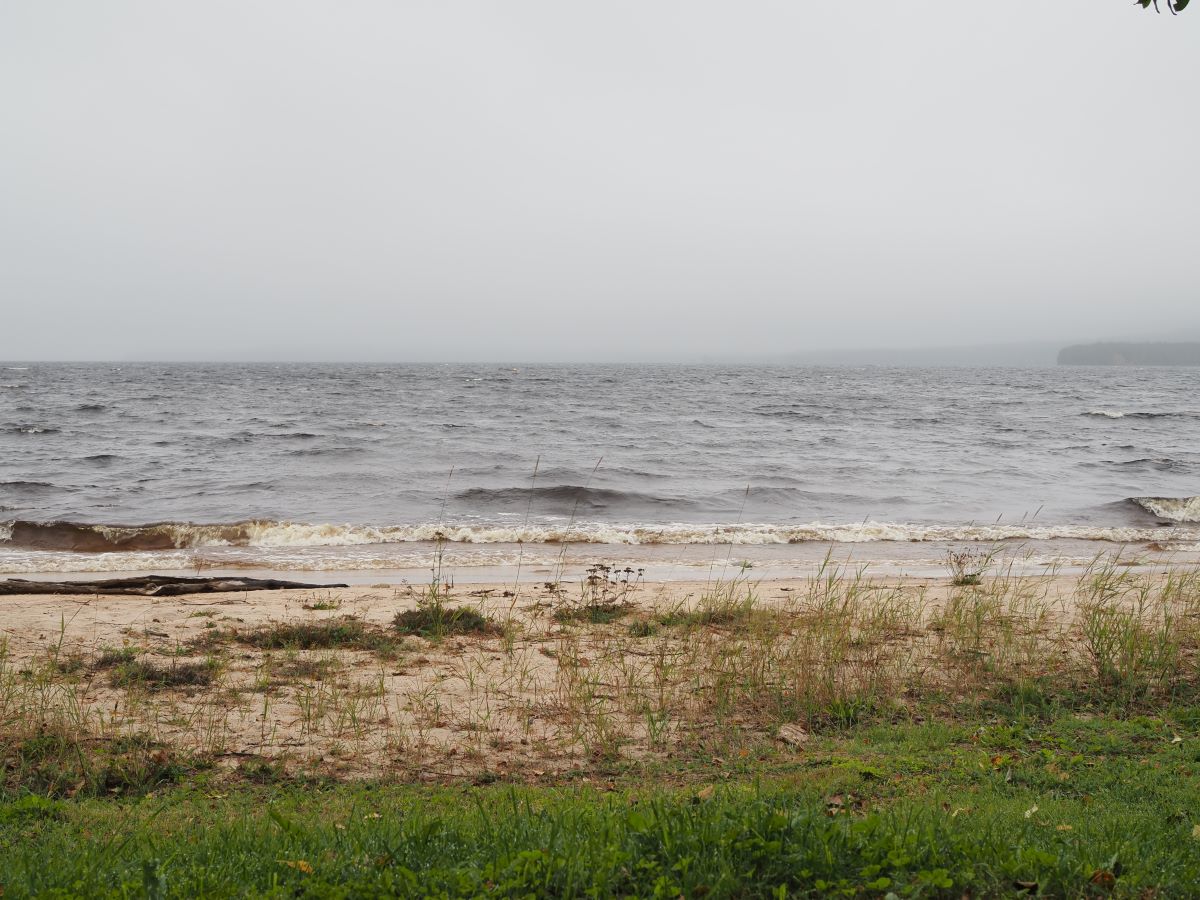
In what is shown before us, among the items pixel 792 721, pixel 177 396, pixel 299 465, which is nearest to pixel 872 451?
pixel 299 465

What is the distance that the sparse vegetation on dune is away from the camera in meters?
3.07

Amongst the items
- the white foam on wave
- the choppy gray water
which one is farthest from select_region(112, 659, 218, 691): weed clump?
the white foam on wave

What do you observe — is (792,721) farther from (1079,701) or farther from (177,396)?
(177,396)

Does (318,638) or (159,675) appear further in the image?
(318,638)

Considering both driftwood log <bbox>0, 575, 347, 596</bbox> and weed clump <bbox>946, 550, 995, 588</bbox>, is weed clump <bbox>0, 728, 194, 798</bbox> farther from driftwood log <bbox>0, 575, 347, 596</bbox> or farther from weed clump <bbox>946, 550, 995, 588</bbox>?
weed clump <bbox>946, 550, 995, 588</bbox>

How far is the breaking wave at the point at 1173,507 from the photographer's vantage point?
1820cm

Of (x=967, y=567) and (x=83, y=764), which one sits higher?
(x=83, y=764)

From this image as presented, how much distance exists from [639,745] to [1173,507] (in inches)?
730

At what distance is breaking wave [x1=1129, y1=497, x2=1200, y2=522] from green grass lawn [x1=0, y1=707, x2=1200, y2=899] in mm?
16339

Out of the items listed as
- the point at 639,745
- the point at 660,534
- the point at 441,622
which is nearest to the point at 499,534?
the point at 660,534

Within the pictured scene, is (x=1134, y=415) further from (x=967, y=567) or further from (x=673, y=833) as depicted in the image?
(x=673, y=833)

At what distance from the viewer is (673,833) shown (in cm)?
320

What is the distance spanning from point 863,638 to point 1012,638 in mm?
1282

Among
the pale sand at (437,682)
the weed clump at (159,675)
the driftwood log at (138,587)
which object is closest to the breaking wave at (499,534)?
the driftwood log at (138,587)
